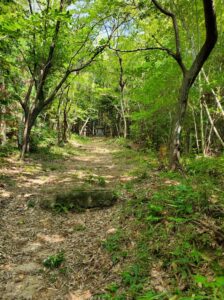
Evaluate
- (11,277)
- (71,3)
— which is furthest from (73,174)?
(71,3)

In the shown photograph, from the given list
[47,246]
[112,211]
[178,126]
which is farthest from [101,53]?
[47,246]

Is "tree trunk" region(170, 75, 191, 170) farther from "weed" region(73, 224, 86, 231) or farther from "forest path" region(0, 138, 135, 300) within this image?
"weed" region(73, 224, 86, 231)

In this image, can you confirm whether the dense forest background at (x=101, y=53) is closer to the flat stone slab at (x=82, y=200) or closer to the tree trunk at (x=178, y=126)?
the tree trunk at (x=178, y=126)

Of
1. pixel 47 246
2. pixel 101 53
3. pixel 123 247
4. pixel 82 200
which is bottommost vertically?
pixel 47 246

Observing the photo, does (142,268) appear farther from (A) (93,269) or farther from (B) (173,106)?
(B) (173,106)

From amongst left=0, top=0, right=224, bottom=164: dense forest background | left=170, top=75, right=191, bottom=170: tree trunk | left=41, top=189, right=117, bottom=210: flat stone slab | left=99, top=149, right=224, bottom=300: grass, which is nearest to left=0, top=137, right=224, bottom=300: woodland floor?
left=99, top=149, right=224, bottom=300: grass

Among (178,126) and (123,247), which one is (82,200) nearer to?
(123,247)

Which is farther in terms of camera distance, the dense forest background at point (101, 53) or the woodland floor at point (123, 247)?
the dense forest background at point (101, 53)

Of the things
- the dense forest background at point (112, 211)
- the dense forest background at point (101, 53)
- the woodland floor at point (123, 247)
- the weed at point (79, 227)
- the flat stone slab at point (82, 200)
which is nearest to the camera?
the woodland floor at point (123, 247)

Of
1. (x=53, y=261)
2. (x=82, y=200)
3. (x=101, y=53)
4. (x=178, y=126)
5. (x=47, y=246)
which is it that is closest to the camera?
(x=53, y=261)

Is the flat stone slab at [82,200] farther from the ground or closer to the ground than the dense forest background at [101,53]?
closer to the ground

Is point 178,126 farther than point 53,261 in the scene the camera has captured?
Yes

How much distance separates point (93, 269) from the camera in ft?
10.5

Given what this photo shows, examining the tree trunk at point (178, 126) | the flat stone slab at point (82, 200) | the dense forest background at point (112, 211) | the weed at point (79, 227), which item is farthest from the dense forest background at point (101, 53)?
the weed at point (79, 227)
